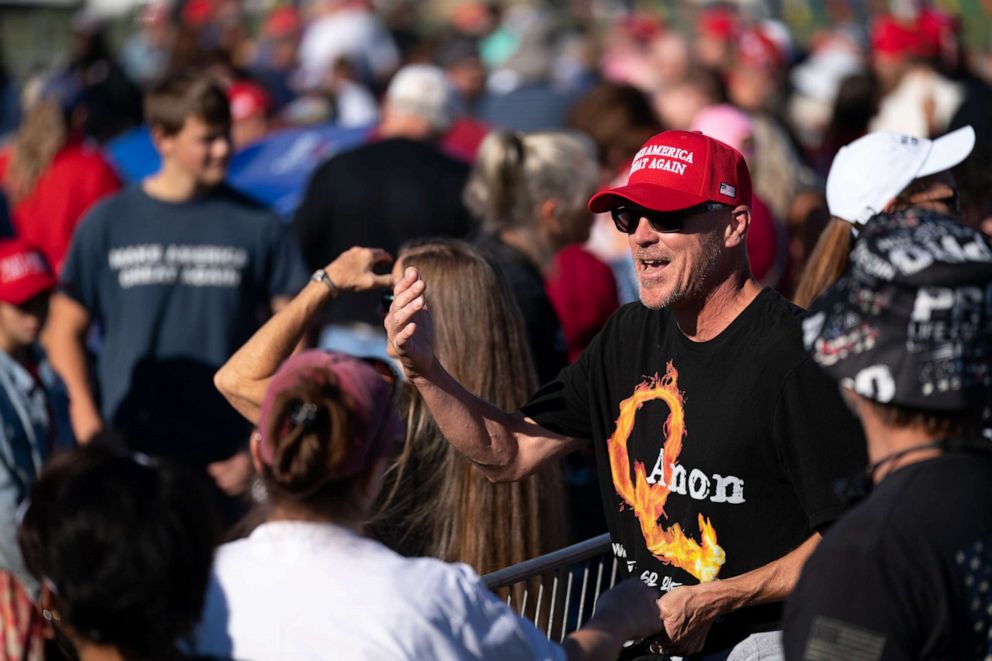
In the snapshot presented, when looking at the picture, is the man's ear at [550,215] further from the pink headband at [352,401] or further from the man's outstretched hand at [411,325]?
the pink headband at [352,401]

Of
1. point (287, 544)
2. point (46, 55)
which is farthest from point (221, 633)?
point (46, 55)

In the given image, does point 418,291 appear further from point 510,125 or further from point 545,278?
point 510,125

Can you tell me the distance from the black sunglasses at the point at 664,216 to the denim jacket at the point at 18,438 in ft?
8.60

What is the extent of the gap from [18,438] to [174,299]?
3.62 feet

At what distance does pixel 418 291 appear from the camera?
3.57m

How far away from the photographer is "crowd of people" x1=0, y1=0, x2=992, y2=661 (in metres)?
2.51

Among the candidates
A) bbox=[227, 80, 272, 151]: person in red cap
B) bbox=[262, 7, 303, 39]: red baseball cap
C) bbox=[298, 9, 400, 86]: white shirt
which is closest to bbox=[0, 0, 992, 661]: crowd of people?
bbox=[227, 80, 272, 151]: person in red cap

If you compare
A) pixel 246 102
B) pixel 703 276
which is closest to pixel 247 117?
pixel 246 102

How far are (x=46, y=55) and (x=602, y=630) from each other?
17.5m

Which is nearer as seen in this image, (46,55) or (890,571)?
(890,571)

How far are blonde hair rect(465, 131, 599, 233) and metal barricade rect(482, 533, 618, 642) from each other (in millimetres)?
1867

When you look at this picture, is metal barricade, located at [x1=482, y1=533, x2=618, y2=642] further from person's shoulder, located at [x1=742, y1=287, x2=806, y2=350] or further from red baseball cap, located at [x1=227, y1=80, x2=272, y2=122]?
red baseball cap, located at [x1=227, y1=80, x2=272, y2=122]

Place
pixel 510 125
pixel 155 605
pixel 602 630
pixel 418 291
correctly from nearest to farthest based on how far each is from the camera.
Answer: pixel 155 605
pixel 602 630
pixel 418 291
pixel 510 125

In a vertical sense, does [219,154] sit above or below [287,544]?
below
